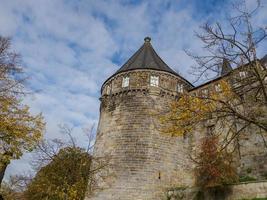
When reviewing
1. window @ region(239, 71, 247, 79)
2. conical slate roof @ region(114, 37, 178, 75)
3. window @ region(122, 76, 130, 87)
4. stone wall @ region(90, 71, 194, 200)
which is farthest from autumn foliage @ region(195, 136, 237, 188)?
window @ region(122, 76, 130, 87)

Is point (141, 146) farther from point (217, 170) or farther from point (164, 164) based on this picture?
point (217, 170)

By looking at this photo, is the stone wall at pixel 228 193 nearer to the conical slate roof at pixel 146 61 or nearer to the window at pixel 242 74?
the window at pixel 242 74

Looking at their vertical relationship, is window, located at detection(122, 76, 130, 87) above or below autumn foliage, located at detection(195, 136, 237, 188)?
Answer: above

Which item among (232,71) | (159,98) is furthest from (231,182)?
(232,71)

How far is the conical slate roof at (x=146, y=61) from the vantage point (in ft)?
77.9

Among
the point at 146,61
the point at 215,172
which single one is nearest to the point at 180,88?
the point at 146,61

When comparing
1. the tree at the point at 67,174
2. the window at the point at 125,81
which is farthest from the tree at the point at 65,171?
the window at the point at 125,81

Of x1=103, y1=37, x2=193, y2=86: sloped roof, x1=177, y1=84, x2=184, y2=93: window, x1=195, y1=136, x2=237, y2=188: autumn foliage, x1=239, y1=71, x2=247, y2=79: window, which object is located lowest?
x1=195, y1=136, x2=237, y2=188: autumn foliage

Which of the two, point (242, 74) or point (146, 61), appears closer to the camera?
point (242, 74)

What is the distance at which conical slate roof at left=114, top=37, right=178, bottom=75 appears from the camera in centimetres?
2375

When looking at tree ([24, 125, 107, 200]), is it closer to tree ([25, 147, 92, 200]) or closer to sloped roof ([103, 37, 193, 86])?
tree ([25, 147, 92, 200])

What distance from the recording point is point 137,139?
20.4m

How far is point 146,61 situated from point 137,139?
24.9 ft

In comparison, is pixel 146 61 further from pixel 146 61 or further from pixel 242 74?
pixel 242 74
